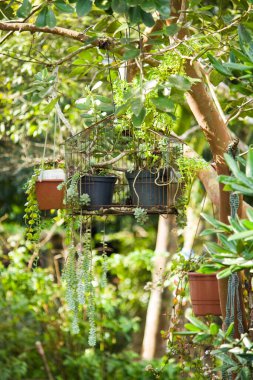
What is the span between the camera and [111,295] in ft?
24.3

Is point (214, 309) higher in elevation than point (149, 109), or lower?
lower

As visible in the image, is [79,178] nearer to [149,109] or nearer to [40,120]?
[149,109]

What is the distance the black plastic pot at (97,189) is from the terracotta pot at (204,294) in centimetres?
90

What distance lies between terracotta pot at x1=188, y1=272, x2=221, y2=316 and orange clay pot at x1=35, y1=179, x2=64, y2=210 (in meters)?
0.86

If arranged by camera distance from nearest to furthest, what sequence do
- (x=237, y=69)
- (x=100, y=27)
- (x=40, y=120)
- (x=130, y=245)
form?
(x=237, y=69), (x=100, y=27), (x=40, y=120), (x=130, y=245)

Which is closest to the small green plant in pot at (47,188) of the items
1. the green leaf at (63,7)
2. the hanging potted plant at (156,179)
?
the hanging potted plant at (156,179)

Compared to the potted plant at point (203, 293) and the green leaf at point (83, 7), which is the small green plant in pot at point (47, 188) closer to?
the potted plant at point (203, 293)

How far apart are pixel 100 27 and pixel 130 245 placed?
243 inches

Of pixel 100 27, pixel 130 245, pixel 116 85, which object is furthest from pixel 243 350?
pixel 130 245

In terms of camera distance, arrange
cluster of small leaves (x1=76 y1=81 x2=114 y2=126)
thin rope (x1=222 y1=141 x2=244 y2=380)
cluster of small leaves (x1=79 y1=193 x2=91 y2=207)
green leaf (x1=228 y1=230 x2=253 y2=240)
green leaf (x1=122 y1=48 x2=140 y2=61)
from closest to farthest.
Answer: green leaf (x1=228 y1=230 x2=253 y2=240), green leaf (x1=122 y1=48 x2=140 y2=61), thin rope (x1=222 y1=141 x2=244 y2=380), cluster of small leaves (x1=79 y1=193 x2=91 y2=207), cluster of small leaves (x1=76 y1=81 x2=114 y2=126)

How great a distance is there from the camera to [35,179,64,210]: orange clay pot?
3559mm

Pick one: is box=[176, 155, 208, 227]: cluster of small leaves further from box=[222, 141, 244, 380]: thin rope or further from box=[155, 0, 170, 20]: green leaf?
box=[155, 0, 170, 20]: green leaf

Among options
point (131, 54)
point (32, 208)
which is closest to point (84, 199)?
point (32, 208)

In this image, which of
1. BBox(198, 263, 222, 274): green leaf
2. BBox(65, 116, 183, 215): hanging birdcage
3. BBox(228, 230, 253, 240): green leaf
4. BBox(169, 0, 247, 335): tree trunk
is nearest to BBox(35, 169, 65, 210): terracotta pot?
BBox(65, 116, 183, 215): hanging birdcage
